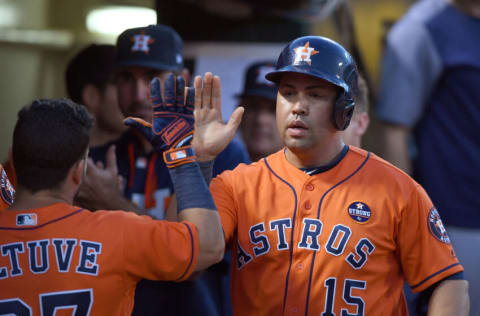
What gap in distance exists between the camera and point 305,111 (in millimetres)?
2504

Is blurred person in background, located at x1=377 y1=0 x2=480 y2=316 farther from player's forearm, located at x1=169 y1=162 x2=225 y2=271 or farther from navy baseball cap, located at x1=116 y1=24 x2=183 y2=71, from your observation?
player's forearm, located at x1=169 y1=162 x2=225 y2=271

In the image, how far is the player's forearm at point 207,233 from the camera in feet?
7.41

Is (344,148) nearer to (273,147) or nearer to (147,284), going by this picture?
(147,284)

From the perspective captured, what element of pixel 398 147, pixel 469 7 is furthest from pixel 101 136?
pixel 469 7

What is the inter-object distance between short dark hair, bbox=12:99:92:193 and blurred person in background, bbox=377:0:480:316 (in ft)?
6.75

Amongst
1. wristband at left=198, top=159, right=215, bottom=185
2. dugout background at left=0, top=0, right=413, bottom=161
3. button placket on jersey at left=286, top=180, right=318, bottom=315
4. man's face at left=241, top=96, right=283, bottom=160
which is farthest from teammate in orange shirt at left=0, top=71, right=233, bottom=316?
man's face at left=241, top=96, right=283, bottom=160

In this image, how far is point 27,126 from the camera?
227 cm

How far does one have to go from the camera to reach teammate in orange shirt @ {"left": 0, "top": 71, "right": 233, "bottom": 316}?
214 cm

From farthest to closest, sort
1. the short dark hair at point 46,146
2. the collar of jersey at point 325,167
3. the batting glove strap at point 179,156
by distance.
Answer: the collar of jersey at point 325,167
the batting glove strap at point 179,156
the short dark hair at point 46,146

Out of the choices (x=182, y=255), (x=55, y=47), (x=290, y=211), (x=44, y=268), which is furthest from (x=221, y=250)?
(x=55, y=47)

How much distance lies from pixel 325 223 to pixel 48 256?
1.00 m

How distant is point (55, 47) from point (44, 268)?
8.38 ft

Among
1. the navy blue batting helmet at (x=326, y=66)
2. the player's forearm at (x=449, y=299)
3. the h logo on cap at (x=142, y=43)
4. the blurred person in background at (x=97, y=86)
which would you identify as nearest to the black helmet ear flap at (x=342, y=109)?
the navy blue batting helmet at (x=326, y=66)

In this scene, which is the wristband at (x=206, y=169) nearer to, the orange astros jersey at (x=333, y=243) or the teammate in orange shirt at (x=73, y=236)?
the orange astros jersey at (x=333, y=243)
